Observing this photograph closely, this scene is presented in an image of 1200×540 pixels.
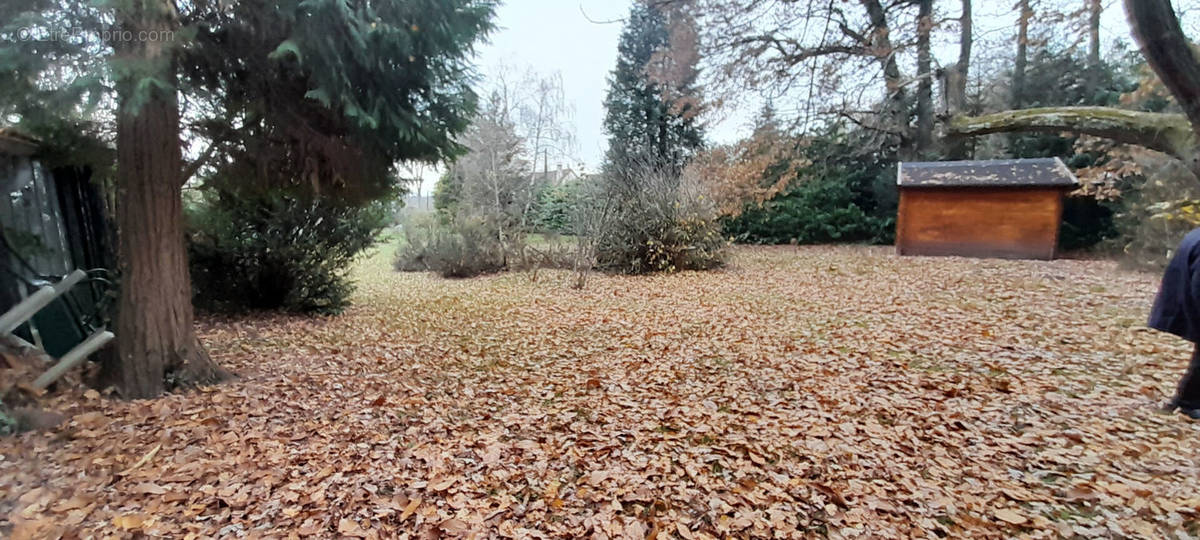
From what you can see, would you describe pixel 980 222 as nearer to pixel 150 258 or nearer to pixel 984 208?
pixel 984 208

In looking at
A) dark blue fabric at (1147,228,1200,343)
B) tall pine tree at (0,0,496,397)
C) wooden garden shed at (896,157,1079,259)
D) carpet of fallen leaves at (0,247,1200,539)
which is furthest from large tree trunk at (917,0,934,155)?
tall pine tree at (0,0,496,397)

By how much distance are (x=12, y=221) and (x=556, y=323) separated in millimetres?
4626

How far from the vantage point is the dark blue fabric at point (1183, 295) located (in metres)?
2.53

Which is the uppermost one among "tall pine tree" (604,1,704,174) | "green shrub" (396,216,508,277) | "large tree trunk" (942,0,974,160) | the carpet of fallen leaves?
"tall pine tree" (604,1,704,174)

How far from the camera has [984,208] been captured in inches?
427

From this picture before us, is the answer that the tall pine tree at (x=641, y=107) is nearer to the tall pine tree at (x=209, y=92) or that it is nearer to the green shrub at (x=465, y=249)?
the green shrub at (x=465, y=249)

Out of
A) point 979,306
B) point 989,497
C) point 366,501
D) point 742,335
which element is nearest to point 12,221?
point 366,501

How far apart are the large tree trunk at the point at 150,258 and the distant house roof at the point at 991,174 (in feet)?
40.6

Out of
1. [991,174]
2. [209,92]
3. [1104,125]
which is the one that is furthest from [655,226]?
[209,92]

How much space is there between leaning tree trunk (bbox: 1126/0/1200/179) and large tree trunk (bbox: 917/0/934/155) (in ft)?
16.9

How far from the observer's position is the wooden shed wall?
10430 millimetres

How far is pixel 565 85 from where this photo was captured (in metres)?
20.5

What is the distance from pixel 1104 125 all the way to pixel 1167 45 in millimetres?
1248

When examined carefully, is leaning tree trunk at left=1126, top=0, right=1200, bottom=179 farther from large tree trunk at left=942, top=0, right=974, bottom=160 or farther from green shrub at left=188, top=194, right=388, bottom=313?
green shrub at left=188, top=194, right=388, bottom=313
